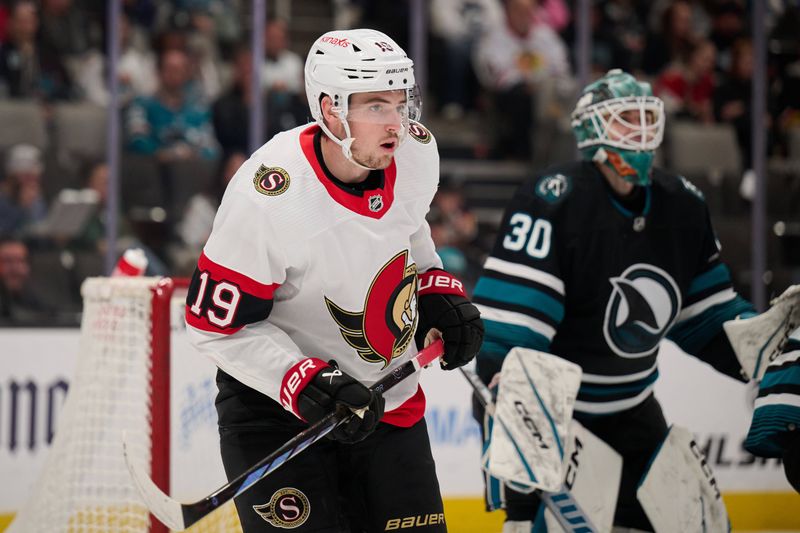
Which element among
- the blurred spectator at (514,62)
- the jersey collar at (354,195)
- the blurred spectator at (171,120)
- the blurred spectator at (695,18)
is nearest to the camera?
the jersey collar at (354,195)

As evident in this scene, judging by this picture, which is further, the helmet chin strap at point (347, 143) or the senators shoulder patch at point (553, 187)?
the senators shoulder patch at point (553, 187)

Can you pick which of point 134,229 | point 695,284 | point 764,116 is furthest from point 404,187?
point 764,116

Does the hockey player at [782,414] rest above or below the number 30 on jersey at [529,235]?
below

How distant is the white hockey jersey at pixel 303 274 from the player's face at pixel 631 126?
2.18 ft

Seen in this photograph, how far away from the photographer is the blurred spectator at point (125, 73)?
17.0 feet

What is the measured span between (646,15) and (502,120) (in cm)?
103

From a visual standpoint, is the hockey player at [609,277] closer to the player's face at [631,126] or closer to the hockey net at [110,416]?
the player's face at [631,126]

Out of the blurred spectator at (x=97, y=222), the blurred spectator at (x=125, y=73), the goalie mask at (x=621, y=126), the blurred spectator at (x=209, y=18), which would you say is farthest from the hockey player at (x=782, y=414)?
the blurred spectator at (x=209, y=18)

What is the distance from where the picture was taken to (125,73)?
17.1 feet

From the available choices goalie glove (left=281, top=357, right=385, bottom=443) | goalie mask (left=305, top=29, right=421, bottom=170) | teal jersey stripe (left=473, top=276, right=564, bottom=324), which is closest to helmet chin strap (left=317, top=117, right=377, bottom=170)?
goalie mask (left=305, top=29, right=421, bottom=170)

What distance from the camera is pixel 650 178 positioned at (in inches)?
106

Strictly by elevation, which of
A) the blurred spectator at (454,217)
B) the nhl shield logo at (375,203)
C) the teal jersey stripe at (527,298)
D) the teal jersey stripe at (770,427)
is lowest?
the blurred spectator at (454,217)

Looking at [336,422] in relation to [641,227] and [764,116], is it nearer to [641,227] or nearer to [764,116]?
[641,227]

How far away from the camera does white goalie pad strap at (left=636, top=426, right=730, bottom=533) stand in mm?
2523
